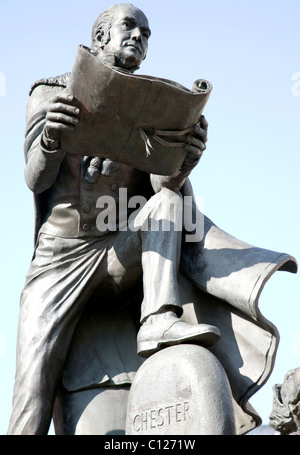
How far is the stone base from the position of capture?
18.0 ft

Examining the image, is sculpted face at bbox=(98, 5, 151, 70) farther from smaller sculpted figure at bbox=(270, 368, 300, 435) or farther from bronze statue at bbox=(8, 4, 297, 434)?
smaller sculpted figure at bbox=(270, 368, 300, 435)

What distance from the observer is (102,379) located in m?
6.40

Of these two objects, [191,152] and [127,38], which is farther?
[127,38]

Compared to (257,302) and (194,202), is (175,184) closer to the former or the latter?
(194,202)

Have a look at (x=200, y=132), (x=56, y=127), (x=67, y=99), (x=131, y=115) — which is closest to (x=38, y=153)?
(x=56, y=127)

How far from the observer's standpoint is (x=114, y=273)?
653cm

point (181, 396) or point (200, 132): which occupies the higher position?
point (200, 132)

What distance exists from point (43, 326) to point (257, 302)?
4.41ft

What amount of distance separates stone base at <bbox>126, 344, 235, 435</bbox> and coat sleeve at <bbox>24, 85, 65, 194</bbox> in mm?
1392

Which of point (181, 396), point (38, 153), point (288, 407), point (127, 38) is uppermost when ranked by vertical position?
point (127, 38)

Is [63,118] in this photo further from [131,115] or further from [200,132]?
[200,132]

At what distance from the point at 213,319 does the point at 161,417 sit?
94cm

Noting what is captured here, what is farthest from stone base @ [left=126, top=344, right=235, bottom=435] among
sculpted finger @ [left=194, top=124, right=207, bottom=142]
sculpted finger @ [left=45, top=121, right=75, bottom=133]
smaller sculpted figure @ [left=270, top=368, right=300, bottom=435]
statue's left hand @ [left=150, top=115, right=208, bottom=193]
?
sculpted finger @ [left=45, top=121, right=75, bottom=133]

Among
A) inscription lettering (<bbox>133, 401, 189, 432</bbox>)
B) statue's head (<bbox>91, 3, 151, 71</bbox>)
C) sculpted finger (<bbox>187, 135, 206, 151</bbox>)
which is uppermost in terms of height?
statue's head (<bbox>91, 3, 151, 71</bbox>)
